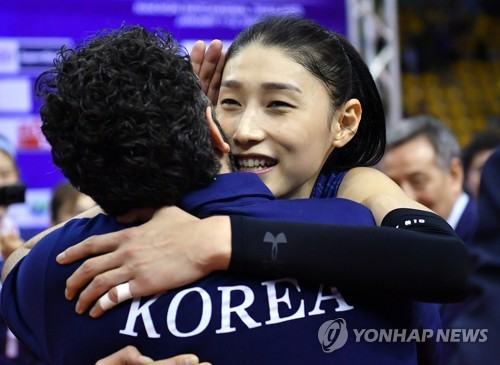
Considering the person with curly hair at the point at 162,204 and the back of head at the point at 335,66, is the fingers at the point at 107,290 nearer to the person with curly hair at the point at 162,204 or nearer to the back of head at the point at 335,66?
the person with curly hair at the point at 162,204

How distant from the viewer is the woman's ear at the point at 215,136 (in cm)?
164

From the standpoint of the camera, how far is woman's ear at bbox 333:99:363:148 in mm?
2209

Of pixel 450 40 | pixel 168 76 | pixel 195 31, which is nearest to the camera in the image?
pixel 168 76

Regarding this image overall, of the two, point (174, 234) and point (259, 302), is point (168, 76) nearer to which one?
point (174, 234)

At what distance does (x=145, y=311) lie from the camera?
63.2 inches

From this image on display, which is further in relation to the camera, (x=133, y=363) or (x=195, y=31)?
(x=195, y=31)

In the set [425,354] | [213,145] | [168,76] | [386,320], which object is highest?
[168,76]

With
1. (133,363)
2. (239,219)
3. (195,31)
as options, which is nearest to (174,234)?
(239,219)

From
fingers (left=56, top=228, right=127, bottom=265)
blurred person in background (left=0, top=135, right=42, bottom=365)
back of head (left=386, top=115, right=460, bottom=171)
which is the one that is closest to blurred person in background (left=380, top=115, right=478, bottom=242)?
back of head (left=386, top=115, right=460, bottom=171)

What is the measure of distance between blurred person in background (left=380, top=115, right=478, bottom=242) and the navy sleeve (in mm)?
2956

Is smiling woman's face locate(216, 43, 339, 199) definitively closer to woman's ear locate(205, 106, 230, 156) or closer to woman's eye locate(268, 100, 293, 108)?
woman's eye locate(268, 100, 293, 108)

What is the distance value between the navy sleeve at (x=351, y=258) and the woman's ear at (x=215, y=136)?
0.16 meters

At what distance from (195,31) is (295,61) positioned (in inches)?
181

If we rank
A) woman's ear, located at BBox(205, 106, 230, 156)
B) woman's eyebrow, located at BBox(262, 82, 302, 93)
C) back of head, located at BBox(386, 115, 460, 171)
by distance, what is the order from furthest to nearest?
back of head, located at BBox(386, 115, 460, 171) < woman's eyebrow, located at BBox(262, 82, 302, 93) < woman's ear, located at BBox(205, 106, 230, 156)
